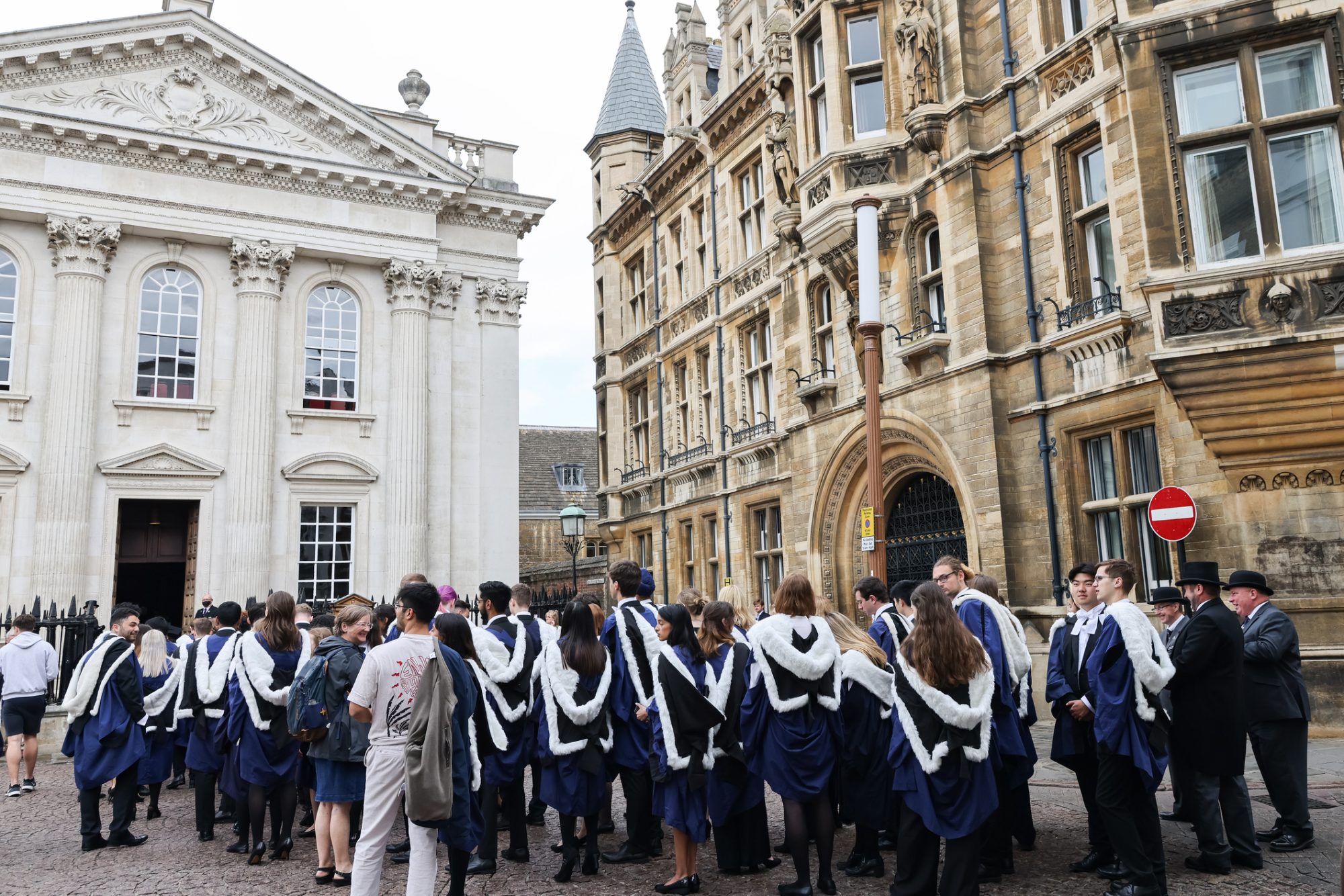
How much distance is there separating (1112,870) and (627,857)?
3445 mm

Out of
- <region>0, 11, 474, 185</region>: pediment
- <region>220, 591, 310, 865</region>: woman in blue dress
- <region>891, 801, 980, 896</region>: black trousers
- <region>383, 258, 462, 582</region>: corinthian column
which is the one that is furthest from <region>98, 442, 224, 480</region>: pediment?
<region>891, 801, 980, 896</region>: black trousers

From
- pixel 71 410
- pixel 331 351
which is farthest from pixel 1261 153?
pixel 71 410

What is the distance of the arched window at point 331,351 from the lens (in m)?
22.4

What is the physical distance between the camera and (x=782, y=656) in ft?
21.2

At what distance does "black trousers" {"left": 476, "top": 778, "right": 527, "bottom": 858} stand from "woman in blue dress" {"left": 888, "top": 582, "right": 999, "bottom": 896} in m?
3.20

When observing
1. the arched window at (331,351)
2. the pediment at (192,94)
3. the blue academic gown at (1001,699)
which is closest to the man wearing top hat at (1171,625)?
the blue academic gown at (1001,699)

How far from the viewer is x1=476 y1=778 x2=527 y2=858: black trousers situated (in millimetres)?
7309

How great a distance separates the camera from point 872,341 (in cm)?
1076

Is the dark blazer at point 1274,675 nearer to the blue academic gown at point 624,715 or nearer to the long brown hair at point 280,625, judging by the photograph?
the blue academic gown at point 624,715

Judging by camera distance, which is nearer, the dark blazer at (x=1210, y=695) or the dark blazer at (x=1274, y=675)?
the dark blazer at (x=1210, y=695)

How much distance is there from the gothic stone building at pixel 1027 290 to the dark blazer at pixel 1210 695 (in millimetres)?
3483

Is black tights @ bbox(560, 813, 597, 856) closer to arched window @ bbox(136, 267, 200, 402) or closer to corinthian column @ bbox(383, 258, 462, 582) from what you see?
corinthian column @ bbox(383, 258, 462, 582)

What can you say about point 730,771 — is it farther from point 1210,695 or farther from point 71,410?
point 71,410

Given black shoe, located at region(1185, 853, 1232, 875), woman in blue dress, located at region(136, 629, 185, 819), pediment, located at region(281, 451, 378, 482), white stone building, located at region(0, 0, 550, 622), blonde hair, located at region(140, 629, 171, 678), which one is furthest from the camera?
pediment, located at region(281, 451, 378, 482)
